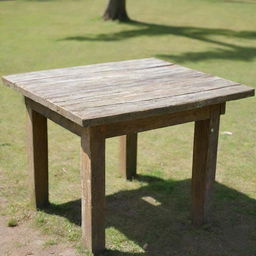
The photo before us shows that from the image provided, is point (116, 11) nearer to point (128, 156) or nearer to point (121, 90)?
point (128, 156)

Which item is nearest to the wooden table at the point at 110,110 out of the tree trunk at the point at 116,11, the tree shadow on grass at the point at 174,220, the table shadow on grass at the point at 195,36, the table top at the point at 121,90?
the table top at the point at 121,90

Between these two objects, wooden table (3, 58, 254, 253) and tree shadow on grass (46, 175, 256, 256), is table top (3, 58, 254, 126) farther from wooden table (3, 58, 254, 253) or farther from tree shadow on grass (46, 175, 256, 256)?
tree shadow on grass (46, 175, 256, 256)

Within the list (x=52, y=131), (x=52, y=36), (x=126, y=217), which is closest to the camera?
(x=126, y=217)

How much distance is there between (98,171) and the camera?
3.47m

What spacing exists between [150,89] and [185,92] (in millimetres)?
237

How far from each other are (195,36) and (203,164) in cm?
910

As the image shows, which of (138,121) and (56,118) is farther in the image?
(56,118)

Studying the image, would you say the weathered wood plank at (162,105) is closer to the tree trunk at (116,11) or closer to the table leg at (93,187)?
the table leg at (93,187)

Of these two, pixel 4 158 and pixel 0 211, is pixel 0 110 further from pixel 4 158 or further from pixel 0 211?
pixel 0 211

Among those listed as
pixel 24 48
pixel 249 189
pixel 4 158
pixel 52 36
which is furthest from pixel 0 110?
pixel 52 36

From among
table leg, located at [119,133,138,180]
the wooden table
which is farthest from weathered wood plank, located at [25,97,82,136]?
table leg, located at [119,133,138,180]

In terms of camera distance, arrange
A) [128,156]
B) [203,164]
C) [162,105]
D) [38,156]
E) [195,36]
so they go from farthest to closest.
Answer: [195,36], [128,156], [38,156], [203,164], [162,105]

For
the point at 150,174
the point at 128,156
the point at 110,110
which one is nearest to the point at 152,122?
the point at 110,110

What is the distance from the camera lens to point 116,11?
567 inches
